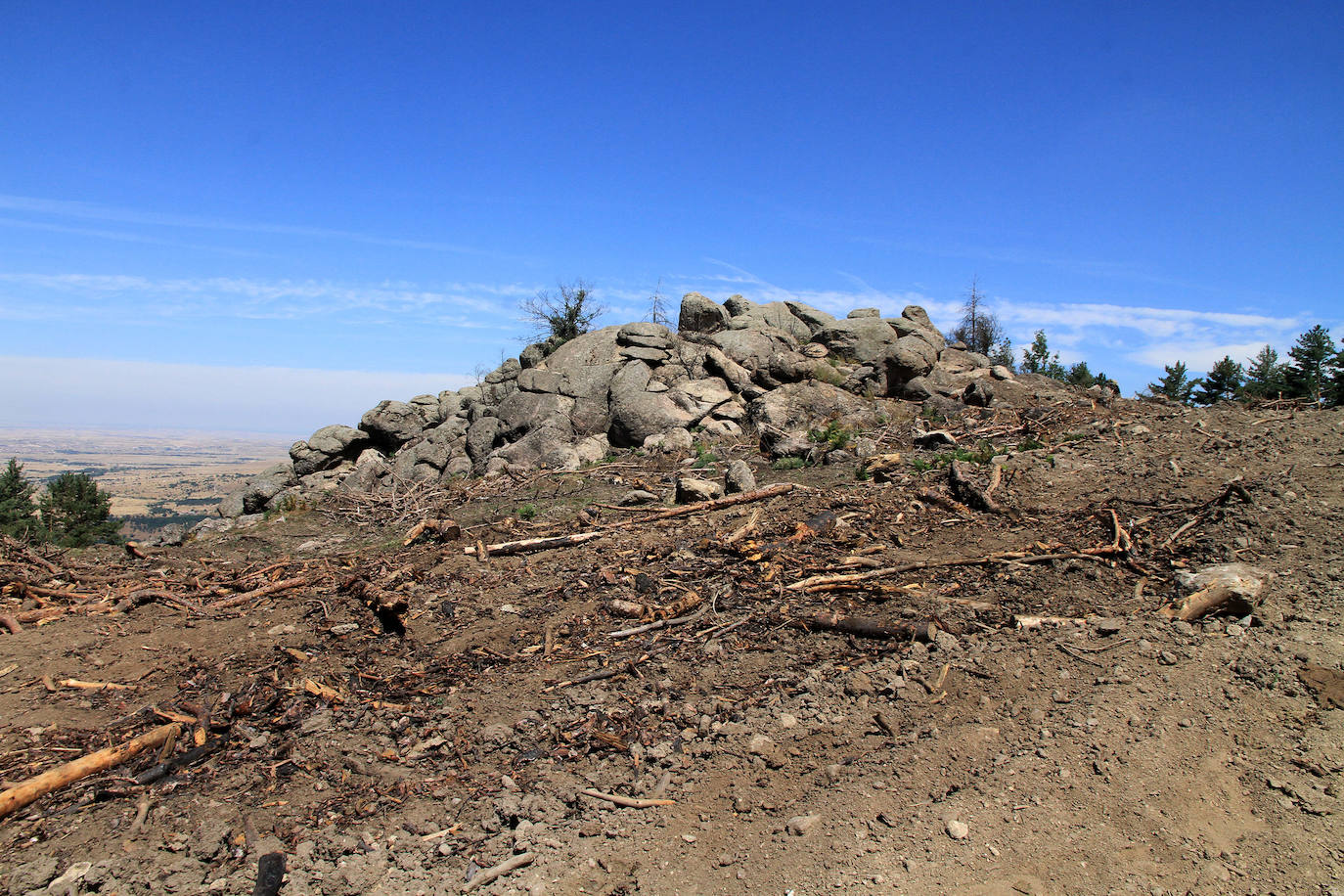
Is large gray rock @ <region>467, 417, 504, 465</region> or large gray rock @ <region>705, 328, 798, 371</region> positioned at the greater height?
large gray rock @ <region>705, 328, 798, 371</region>

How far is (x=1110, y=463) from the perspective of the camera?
793cm

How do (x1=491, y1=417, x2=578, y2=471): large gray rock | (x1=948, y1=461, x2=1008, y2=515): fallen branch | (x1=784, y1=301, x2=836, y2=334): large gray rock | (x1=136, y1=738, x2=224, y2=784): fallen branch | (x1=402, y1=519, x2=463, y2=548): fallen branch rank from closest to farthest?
(x1=136, y1=738, x2=224, y2=784): fallen branch → (x1=948, y1=461, x2=1008, y2=515): fallen branch → (x1=402, y1=519, x2=463, y2=548): fallen branch → (x1=491, y1=417, x2=578, y2=471): large gray rock → (x1=784, y1=301, x2=836, y2=334): large gray rock

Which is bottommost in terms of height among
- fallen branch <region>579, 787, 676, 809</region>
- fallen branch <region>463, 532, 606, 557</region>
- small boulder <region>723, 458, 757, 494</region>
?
fallen branch <region>579, 787, 676, 809</region>

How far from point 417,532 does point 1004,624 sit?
253 inches

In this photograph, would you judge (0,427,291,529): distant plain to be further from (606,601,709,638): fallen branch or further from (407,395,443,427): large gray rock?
(606,601,709,638): fallen branch

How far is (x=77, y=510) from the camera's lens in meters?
26.5

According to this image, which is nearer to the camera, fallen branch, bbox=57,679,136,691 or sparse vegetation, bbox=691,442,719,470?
fallen branch, bbox=57,679,136,691

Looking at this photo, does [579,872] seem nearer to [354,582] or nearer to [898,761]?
[898,761]

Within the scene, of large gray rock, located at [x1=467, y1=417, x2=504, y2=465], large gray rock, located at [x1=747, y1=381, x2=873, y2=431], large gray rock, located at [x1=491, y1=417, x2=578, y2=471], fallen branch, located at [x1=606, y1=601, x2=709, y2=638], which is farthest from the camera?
large gray rock, located at [x1=467, y1=417, x2=504, y2=465]

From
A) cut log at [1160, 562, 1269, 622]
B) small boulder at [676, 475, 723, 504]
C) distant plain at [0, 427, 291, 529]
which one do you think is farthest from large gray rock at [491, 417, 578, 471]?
A: distant plain at [0, 427, 291, 529]

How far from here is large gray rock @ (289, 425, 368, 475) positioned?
1684cm

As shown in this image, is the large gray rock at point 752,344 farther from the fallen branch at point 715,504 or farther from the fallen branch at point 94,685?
the fallen branch at point 94,685

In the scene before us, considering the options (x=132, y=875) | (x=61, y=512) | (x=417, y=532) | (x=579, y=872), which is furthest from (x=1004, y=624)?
(x=61, y=512)

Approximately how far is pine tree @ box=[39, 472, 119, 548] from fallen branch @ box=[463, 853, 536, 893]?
92.4 feet
